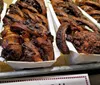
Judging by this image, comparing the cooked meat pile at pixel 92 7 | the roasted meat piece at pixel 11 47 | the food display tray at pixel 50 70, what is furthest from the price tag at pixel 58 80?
the cooked meat pile at pixel 92 7

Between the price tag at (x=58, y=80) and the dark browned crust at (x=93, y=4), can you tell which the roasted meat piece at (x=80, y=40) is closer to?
the price tag at (x=58, y=80)

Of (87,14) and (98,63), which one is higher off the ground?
(87,14)

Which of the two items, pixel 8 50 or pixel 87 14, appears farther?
pixel 87 14

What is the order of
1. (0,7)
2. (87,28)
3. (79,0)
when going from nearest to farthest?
(87,28) < (0,7) < (79,0)

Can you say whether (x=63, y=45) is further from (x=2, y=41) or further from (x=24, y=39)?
(x=2, y=41)

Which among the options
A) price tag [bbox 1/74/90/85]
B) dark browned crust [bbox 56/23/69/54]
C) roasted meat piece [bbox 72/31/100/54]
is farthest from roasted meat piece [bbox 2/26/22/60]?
roasted meat piece [bbox 72/31/100/54]

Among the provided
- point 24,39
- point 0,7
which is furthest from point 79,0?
point 24,39

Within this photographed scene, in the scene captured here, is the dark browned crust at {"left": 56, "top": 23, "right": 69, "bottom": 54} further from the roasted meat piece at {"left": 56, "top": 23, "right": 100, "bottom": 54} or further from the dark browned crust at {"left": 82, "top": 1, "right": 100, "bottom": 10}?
the dark browned crust at {"left": 82, "top": 1, "right": 100, "bottom": 10}
